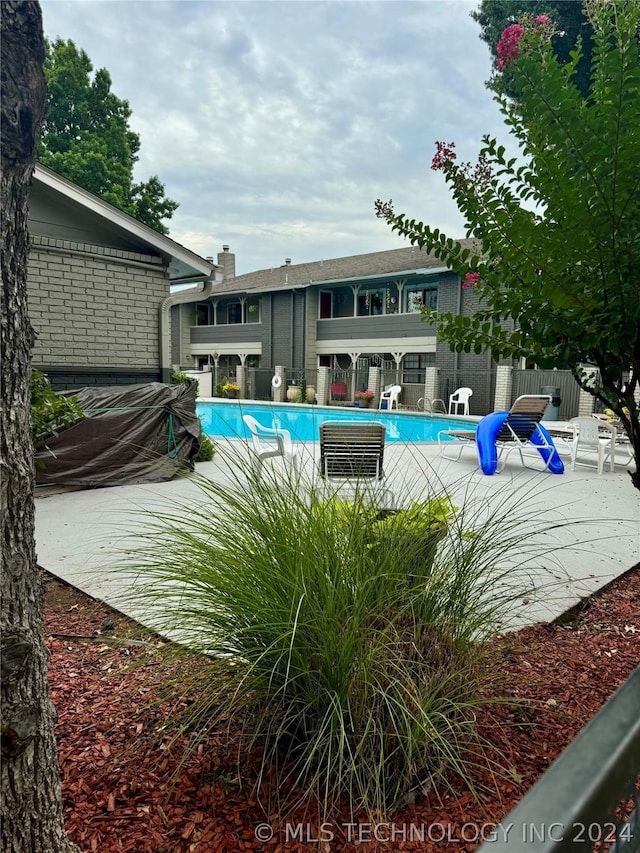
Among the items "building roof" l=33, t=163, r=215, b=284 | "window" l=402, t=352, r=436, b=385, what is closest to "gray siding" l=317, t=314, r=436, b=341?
"window" l=402, t=352, r=436, b=385

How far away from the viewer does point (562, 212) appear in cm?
182

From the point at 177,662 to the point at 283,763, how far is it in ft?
1.53

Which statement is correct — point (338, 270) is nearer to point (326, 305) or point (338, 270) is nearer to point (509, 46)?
point (326, 305)

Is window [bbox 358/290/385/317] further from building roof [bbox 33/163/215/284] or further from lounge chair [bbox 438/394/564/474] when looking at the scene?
lounge chair [bbox 438/394/564/474]

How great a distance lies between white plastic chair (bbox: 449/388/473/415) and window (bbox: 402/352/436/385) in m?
2.50

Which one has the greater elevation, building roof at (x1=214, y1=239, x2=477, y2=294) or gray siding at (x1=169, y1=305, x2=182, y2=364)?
building roof at (x1=214, y1=239, x2=477, y2=294)

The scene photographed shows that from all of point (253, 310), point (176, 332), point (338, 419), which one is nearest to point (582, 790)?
point (338, 419)

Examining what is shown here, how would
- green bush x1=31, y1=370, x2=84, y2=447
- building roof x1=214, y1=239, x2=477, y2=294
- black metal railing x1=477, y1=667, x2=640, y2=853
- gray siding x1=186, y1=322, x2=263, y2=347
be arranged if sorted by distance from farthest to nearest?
gray siding x1=186, y1=322, x2=263, y2=347, building roof x1=214, y1=239, x2=477, y2=294, green bush x1=31, y1=370, x2=84, y2=447, black metal railing x1=477, y1=667, x2=640, y2=853

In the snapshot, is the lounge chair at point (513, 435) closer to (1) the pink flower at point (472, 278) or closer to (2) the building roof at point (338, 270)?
(1) the pink flower at point (472, 278)

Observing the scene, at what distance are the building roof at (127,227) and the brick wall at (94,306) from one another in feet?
0.93

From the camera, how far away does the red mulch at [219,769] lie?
1.36 m

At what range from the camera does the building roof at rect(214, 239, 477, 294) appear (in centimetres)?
2039

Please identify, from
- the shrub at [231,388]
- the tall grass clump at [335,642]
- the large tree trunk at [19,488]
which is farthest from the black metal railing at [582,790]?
the shrub at [231,388]

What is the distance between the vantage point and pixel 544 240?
6.09ft
